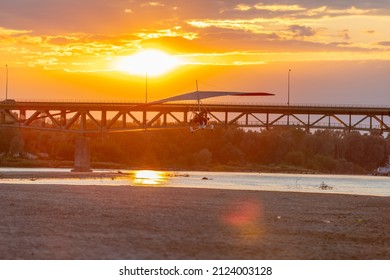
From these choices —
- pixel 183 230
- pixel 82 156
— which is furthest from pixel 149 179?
pixel 183 230

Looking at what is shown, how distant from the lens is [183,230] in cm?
2744

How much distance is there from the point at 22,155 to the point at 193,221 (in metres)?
173

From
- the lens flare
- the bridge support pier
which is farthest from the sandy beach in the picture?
the bridge support pier

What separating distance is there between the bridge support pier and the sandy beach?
91.4m

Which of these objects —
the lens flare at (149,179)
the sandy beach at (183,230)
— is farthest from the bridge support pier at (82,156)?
the sandy beach at (183,230)

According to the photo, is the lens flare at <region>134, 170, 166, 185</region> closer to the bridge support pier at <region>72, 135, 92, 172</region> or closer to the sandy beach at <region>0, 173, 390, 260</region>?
the bridge support pier at <region>72, 135, 92, 172</region>

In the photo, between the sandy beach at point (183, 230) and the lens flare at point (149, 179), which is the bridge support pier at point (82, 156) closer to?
the lens flare at point (149, 179)

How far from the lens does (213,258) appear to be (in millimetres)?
21266

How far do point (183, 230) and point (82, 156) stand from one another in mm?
110426

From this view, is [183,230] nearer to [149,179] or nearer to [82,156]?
[149,179]

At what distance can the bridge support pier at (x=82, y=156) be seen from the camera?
134 m

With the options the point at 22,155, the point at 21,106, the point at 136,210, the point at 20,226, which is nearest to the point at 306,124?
the point at 21,106

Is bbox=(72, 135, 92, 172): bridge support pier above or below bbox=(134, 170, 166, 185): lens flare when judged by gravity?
above

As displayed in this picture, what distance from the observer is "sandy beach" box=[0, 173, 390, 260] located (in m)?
22.4
